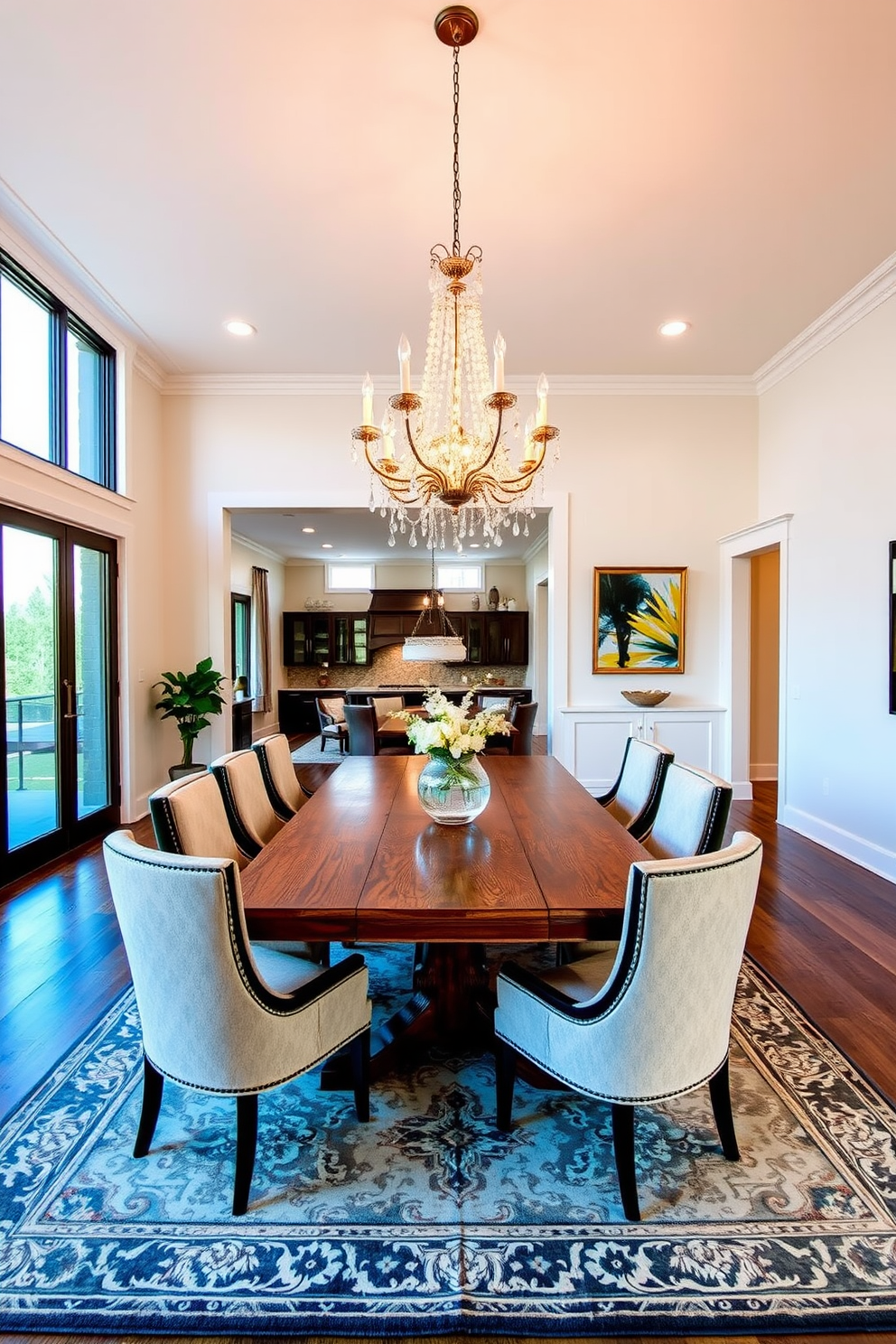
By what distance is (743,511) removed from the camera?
5.27 meters

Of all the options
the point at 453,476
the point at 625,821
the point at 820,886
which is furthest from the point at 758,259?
the point at 820,886

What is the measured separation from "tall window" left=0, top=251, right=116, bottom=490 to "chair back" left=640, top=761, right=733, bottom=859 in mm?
3795

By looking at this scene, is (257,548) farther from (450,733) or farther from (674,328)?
(450,733)

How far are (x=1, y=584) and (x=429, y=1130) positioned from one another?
348 centimetres

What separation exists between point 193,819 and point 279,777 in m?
0.96

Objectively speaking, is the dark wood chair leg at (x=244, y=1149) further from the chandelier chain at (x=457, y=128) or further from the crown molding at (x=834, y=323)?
the crown molding at (x=834, y=323)

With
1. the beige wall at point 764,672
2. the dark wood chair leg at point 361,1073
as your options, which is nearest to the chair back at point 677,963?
the dark wood chair leg at point 361,1073

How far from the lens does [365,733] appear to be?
18.0 feet

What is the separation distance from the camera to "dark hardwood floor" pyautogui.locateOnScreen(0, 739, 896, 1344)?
209 centimetres

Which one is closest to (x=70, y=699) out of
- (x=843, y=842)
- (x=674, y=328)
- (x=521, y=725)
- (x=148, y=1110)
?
(x=148, y=1110)

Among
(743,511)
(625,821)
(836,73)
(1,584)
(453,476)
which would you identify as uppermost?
(836,73)

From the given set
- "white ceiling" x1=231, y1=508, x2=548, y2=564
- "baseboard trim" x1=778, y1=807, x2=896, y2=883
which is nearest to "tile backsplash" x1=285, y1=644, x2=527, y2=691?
"white ceiling" x1=231, y1=508, x2=548, y2=564

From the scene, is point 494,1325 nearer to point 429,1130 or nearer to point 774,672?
point 429,1130

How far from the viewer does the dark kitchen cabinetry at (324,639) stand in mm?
10578
